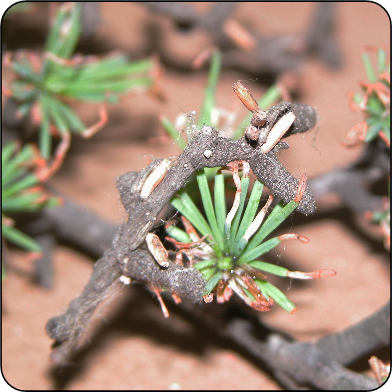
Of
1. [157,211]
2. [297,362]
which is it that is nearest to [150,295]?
[297,362]

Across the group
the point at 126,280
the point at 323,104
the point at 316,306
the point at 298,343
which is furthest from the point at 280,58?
the point at 126,280

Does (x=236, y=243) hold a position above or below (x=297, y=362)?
above

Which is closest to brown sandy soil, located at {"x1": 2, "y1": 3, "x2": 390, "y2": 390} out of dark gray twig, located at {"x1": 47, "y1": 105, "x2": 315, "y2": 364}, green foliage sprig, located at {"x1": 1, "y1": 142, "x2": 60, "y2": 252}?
dark gray twig, located at {"x1": 47, "y1": 105, "x2": 315, "y2": 364}

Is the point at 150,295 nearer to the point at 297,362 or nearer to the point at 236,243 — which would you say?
the point at 297,362

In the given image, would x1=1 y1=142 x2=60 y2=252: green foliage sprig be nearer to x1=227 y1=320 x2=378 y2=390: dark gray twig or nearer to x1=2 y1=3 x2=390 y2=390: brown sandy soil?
x1=2 y1=3 x2=390 y2=390: brown sandy soil

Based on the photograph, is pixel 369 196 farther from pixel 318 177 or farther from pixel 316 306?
pixel 316 306

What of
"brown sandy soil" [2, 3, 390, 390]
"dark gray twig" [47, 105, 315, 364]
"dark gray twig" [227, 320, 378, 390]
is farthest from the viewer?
"brown sandy soil" [2, 3, 390, 390]

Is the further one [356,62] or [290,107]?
[356,62]

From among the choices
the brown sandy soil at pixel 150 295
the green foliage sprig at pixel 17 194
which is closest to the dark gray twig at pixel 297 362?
the brown sandy soil at pixel 150 295
